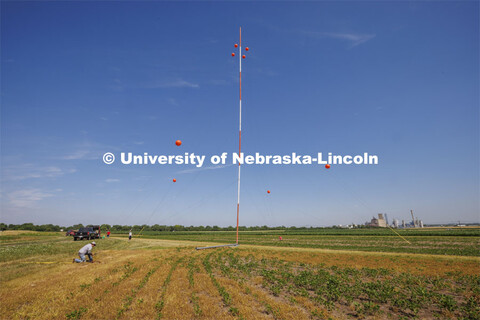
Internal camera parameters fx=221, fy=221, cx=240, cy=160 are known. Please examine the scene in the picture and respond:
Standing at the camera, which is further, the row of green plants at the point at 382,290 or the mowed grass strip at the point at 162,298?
the row of green plants at the point at 382,290

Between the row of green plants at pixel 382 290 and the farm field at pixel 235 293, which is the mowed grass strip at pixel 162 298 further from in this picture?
the row of green plants at pixel 382 290

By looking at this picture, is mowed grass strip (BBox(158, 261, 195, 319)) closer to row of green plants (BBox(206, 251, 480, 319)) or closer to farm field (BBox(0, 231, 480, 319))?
farm field (BBox(0, 231, 480, 319))

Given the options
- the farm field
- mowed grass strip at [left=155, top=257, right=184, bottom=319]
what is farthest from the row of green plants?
mowed grass strip at [left=155, top=257, right=184, bottom=319]

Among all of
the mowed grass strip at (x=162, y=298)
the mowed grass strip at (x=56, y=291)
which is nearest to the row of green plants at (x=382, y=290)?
the mowed grass strip at (x=162, y=298)

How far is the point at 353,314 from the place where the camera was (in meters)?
9.28

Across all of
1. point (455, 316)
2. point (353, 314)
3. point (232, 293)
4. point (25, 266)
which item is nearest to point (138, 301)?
point (232, 293)

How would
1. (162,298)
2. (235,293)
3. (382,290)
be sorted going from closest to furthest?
(162,298) < (235,293) < (382,290)

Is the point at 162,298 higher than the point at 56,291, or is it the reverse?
the point at 162,298

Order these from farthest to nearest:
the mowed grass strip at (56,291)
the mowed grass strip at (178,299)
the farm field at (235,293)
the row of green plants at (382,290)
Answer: the row of green plants at (382,290)
the mowed grass strip at (56,291)
the farm field at (235,293)
the mowed grass strip at (178,299)

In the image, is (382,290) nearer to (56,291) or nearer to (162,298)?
(162,298)

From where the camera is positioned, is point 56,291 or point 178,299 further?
point 56,291

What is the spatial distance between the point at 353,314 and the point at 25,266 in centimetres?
2424

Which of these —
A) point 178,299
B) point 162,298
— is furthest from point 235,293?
point 162,298

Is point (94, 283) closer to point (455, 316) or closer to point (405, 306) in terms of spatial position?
point (405, 306)
